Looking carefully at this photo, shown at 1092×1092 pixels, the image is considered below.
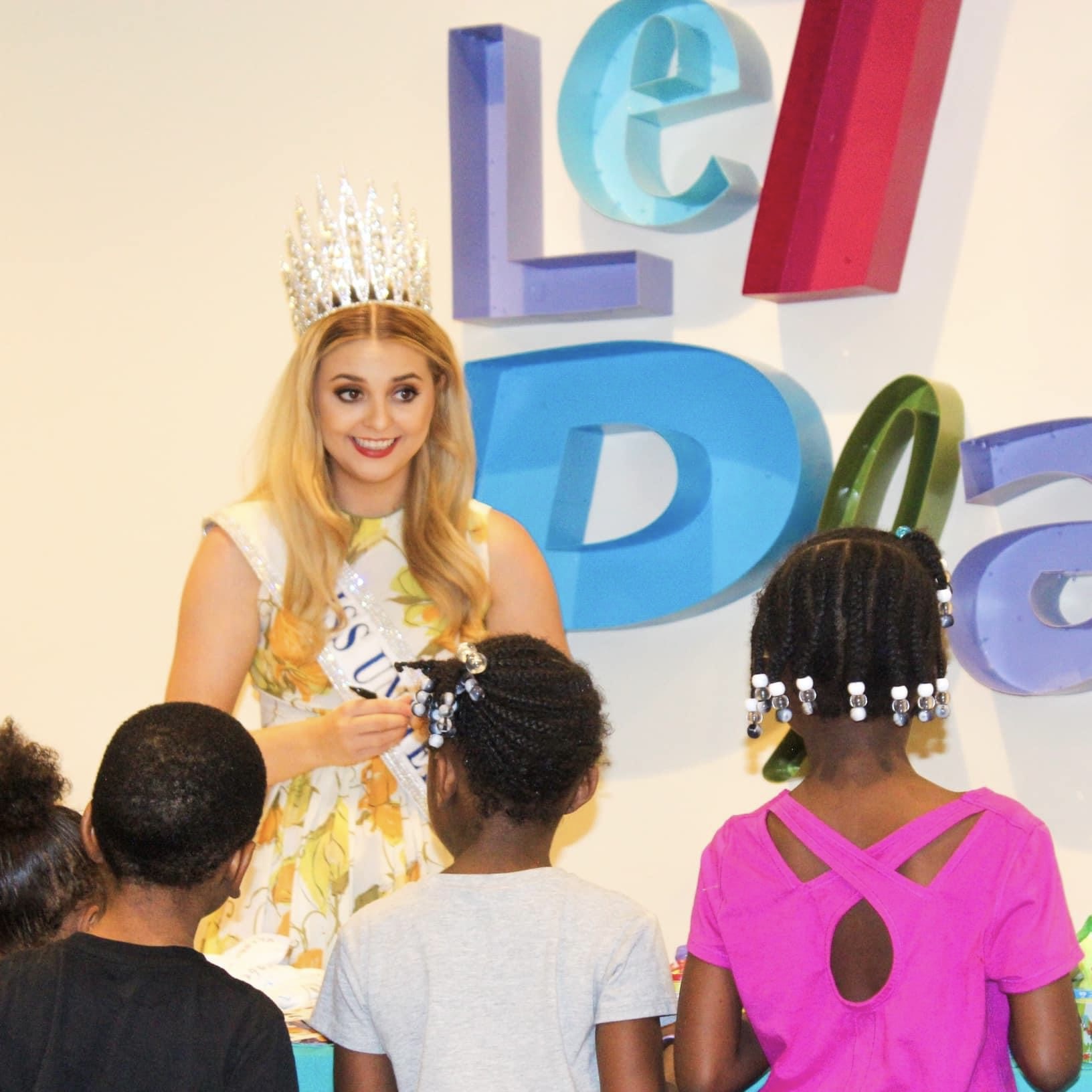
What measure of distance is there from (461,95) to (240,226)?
569mm

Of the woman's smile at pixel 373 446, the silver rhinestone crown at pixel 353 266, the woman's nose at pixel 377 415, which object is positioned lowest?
the woman's smile at pixel 373 446

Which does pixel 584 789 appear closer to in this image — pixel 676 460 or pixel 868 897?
pixel 868 897

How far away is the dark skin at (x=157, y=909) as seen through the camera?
4.72 feet

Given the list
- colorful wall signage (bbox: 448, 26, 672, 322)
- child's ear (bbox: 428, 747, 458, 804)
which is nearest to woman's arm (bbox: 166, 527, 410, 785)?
child's ear (bbox: 428, 747, 458, 804)

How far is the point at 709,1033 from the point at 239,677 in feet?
3.11

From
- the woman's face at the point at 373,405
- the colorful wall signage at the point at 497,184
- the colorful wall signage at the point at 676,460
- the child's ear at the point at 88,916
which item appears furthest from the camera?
the colorful wall signage at the point at 497,184

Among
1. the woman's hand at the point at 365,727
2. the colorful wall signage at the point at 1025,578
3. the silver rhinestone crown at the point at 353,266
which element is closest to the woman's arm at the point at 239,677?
the woman's hand at the point at 365,727

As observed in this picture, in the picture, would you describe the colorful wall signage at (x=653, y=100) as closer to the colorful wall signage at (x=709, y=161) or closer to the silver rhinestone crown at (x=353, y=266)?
the colorful wall signage at (x=709, y=161)

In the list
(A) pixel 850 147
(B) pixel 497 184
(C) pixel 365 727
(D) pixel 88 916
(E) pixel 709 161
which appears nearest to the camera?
(D) pixel 88 916

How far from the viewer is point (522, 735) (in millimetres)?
1504

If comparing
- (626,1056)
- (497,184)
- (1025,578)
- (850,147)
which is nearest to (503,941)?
(626,1056)

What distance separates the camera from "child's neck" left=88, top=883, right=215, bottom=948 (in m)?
1.44

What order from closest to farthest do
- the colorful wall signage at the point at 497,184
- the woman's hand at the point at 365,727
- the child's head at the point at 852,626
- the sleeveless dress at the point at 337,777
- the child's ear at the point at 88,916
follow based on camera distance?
the child's head at the point at 852,626 → the child's ear at the point at 88,916 → the woman's hand at the point at 365,727 → the sleeveless dress at the point at 337,777 → the colorful wall signage at the point at 497,184

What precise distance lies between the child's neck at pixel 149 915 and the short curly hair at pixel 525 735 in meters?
0.27
